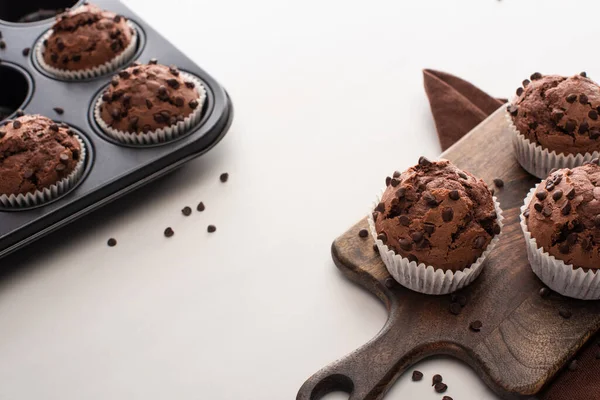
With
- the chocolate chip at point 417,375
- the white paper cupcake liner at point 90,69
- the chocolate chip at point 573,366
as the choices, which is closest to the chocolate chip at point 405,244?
the chocolate chip at point 417,375

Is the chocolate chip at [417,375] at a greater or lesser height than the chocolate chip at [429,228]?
lesser

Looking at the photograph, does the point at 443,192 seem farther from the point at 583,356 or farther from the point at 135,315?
the point at 135,315

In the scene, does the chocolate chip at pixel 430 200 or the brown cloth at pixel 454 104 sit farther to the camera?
the brown cloth at pixel 454 104

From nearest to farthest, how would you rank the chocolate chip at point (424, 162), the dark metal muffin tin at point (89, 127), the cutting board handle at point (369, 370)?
1. the cutting board handle at point (369, 370)
2. the chocolate chip at point (424, 162)
3. the dark metal muffin tin at point (89, 127)

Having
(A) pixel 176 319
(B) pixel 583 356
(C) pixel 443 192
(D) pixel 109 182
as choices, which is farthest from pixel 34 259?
(B) pixel 583 356

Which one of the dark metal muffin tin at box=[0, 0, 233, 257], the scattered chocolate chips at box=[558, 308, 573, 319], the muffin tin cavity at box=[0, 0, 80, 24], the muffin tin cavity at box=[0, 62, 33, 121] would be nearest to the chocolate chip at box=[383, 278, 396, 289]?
the scattered chocolate chips at box=[558, 308, 573, 319]

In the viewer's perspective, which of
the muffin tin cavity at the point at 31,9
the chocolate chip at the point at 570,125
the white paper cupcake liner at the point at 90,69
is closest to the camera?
the chocolate chip at the point at 570,125

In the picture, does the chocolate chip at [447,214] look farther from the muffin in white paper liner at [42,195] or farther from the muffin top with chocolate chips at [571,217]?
the muffin in white paper liner at [42,195]
